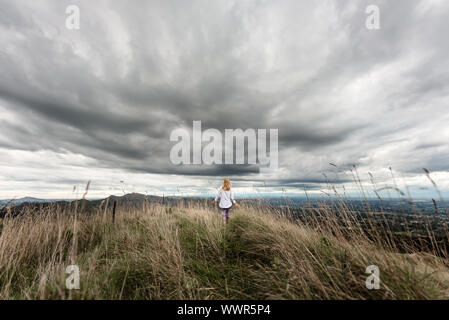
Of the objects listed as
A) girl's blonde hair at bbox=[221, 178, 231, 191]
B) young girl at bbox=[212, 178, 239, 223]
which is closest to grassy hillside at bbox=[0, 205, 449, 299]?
young girl at bbox=[212, 178, 239, 223]

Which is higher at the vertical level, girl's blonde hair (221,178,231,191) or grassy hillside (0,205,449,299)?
girl's blonde hair (221,178,231,191)

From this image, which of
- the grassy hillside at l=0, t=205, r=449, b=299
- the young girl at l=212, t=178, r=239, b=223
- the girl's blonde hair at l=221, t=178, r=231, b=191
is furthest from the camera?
the girl's blonde hair at l=221, t=178, r=231, b=191

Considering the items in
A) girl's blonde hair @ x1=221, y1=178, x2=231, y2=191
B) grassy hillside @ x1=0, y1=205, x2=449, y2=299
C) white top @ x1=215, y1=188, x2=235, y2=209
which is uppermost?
girl's blonde hair @ x1=221, y1=178, x2=231, y2=191

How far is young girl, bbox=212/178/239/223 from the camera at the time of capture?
717cm

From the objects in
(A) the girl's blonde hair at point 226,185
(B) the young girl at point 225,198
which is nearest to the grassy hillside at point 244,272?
(B) the young girl at point 225,198

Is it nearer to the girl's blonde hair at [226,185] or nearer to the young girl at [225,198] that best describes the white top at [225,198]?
the young girl at [225,198]

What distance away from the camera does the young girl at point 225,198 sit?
282 inches

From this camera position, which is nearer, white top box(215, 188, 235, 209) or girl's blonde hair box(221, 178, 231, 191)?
white top box(215, 188, 235, 209)

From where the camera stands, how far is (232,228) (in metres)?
5.19

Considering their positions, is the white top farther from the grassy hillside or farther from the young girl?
the grassy hillside

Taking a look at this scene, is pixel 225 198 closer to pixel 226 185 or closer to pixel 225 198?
pixel 225 198

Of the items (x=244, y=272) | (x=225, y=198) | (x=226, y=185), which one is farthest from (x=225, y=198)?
(x=244, y=272)
